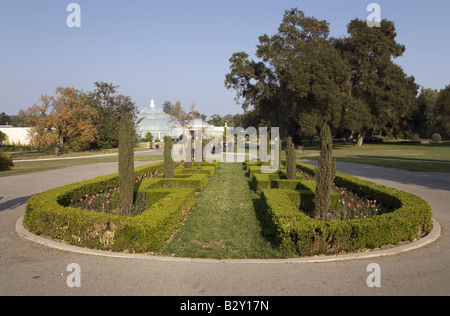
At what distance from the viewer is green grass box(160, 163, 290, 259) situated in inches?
231

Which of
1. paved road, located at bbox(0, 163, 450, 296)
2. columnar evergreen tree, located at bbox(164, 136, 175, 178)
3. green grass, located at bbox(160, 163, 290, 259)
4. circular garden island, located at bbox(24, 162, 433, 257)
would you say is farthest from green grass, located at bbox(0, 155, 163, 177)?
paved road, located at bbox(0, 163, 450, 296)

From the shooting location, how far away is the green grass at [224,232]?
5855 mm

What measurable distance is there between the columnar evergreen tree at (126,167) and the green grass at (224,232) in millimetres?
1591

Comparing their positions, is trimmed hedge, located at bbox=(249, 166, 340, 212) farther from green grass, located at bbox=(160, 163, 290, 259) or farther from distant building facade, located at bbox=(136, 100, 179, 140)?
distant building facade, located at bbox=(136, 100, 179, 140)

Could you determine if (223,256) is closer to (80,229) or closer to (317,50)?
(80,229)

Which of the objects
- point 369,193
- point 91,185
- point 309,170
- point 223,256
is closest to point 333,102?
point 309,170

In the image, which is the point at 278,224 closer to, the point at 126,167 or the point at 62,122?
the point at 126,167

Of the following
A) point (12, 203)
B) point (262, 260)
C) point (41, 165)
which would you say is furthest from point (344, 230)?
point (41, 165)

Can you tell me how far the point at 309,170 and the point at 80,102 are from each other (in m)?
33.6

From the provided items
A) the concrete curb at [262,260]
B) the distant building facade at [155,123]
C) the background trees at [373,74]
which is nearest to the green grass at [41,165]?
the concrete curb at [262,260]

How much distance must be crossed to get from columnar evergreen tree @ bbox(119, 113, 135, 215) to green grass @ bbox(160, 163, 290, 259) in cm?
159

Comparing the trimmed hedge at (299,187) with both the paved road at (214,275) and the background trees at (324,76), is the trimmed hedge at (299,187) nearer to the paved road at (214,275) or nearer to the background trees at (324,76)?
the paved road at (214,275)

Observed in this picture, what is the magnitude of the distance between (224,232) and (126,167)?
2.99m

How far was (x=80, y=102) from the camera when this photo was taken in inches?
1554
